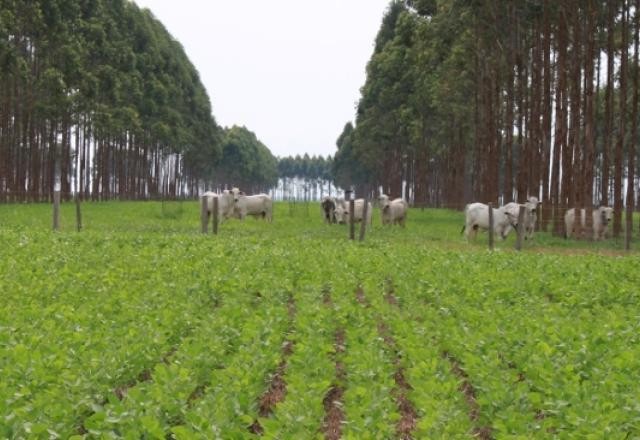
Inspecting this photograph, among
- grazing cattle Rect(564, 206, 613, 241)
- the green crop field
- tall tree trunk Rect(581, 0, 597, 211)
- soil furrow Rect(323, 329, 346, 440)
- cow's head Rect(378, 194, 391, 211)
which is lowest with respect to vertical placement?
soil furrow Rect(323, 329, 346, 440)

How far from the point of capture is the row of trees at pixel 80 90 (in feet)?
133

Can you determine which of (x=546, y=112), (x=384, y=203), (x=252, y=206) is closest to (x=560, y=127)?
(x=546, y=112)

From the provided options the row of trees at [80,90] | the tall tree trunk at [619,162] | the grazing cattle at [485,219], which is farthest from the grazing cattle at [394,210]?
the row of trees at [80,90]

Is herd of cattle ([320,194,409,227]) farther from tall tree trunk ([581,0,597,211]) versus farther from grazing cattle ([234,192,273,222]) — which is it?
tall tree trunk ([581,0,597,211])

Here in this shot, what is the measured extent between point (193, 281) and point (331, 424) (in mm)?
6496

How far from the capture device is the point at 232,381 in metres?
6.23

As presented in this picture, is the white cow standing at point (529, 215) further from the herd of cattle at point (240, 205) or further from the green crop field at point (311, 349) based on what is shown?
the herd of cattle at point (240, 205)

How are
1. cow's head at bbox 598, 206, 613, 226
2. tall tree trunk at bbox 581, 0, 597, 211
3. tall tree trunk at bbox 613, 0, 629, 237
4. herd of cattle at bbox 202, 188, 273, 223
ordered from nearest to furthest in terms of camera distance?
1. tall tree trunk at bbox 581, 0, 597, 211
2. tall tree trunk at bbox 613, 0, 629, 237
3. cow's head at bbox 598, 206, 613, 226
4. herd of cattle at bbox 202, 188, 273, 223

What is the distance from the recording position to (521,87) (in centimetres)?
3173

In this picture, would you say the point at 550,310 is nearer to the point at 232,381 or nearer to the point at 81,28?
the point at 232,381

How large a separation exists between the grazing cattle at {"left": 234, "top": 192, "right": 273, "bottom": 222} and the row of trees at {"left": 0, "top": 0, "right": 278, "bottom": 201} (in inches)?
319

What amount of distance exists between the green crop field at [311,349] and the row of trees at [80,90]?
2428 cm

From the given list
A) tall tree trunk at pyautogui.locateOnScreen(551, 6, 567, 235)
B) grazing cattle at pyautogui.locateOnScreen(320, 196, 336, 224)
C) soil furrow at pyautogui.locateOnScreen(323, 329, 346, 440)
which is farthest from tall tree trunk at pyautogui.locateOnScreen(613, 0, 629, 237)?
soil furrow at pyautogui.locateOnScreen(323, 329, 346, 440)

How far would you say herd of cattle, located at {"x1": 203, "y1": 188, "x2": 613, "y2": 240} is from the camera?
25281mm
